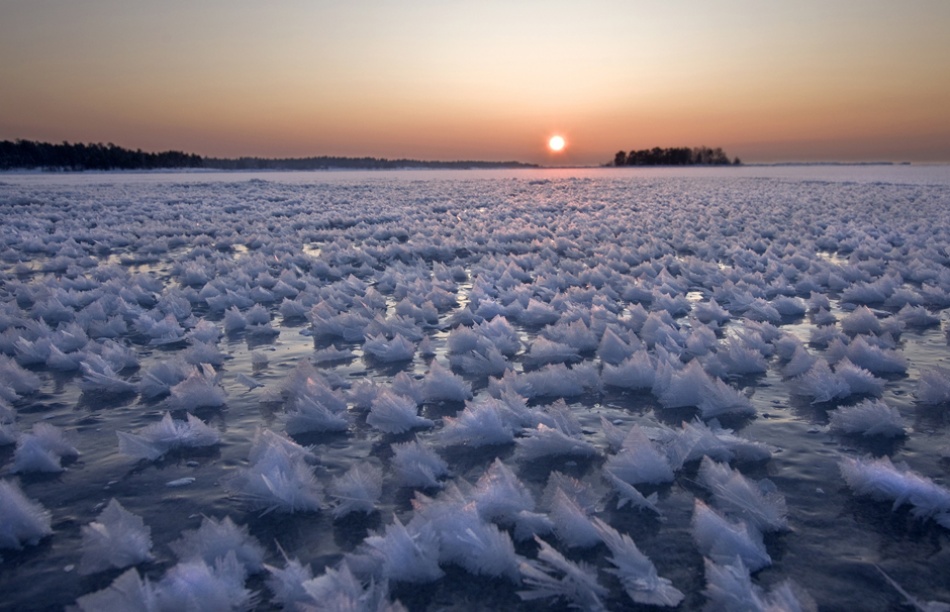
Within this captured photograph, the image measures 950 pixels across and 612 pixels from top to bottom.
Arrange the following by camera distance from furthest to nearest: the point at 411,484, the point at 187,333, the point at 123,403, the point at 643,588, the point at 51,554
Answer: the point at 187,333, the point at 123,403, the point at 411,484, the point at 51,554, the point at 643,588

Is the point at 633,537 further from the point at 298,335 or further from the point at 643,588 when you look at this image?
the point at 298,335

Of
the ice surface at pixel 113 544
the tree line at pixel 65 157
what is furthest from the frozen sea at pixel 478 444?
the tree line at pixel 65 157

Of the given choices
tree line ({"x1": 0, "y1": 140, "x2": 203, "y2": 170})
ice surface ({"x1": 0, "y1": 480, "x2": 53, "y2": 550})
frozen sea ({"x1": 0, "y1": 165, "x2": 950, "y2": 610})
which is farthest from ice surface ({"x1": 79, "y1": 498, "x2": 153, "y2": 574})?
tree line ({"x1": 0, "y1": 140, "x2": 203, "y2": 170})

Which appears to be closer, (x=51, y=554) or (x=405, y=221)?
(x=51, y=554)

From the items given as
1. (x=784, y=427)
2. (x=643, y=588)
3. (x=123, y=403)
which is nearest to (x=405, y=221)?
(x=123, y=403)

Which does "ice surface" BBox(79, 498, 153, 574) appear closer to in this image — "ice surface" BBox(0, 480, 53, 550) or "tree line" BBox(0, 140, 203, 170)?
"ice surface" BBox(0, 480, 53, 550)

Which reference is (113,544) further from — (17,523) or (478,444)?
(478,444)

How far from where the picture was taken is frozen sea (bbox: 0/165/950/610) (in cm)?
235

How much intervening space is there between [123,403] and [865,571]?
441cm

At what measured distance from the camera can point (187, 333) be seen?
6.10 meters

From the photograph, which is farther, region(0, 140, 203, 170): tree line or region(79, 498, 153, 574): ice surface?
region(0, 140, 203, 170): tree line

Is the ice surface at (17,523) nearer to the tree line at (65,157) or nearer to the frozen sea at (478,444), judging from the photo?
the frozen sea at (478,444)

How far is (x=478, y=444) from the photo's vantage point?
11.8 feet

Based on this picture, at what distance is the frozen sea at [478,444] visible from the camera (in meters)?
2.35
